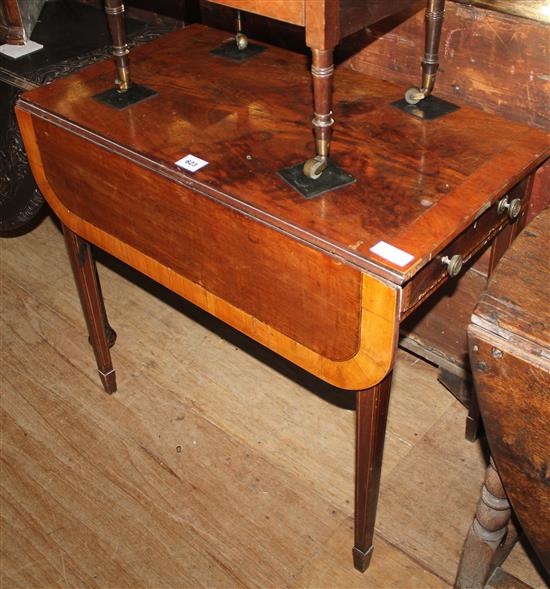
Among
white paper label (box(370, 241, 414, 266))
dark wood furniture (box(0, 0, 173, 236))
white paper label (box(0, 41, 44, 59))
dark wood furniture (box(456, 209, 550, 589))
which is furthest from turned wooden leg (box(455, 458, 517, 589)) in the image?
white paper label (box(0, 41, 44, 59))

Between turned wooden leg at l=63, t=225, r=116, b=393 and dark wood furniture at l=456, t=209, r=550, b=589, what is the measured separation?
1.04 meters

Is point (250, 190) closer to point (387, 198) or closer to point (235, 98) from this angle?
point (387, 198)

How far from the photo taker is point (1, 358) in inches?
92.9

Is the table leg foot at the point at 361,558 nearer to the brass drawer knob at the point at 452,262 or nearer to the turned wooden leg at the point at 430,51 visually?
the brass drawer knob at the point at 452,262

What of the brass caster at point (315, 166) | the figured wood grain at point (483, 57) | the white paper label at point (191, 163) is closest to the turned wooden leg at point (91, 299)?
the white paper label at point (191, 163)

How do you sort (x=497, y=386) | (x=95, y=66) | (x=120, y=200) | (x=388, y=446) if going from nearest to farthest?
(x=497, y=386) → (x=120, y=200) → (x=95, y=66) → (x=388, y=446)

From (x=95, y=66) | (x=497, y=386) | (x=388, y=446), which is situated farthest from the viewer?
(x=388, y=446)

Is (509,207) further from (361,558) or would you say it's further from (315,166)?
(361,558)

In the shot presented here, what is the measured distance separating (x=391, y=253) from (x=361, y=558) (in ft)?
2.52

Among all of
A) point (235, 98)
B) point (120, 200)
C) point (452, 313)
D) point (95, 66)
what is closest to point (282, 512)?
point (452, 313)

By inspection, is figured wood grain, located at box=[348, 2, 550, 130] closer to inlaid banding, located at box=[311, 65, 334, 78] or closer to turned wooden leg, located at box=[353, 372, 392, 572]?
inlaid banding, located at box=[311, 65, 334, 78]

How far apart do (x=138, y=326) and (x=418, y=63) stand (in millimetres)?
1120

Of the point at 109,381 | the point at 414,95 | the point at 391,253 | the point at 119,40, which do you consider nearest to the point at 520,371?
the point at 391,253

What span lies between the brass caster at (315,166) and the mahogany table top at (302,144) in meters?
0.05
